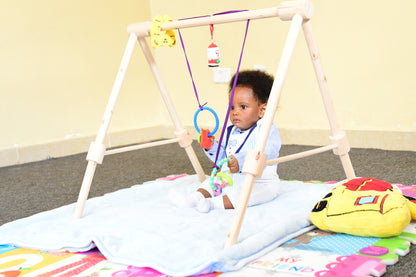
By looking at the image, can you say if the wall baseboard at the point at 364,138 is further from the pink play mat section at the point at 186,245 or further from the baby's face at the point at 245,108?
the baby's face at the point at 245,108

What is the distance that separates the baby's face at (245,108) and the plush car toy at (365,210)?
1.27 feet

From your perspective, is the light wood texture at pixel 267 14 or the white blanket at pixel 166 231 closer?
the white blanket at pixel 166 231

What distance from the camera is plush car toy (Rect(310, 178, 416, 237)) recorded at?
101cm

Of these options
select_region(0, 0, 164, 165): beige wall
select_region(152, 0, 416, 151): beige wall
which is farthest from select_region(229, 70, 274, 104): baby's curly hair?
select_region(0, 0, 164, 165): beige wall

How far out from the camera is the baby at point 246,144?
1.36 meters

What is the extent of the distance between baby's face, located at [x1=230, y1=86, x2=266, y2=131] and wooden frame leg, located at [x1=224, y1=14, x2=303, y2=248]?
38cm

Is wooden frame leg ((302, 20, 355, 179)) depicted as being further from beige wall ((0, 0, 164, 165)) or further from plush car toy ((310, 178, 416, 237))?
beige wall ((0, 0, 164, 165))

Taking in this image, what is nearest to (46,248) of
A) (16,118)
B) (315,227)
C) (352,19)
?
(315,227)

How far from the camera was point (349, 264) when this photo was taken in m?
0.91

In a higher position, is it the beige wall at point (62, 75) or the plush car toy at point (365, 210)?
the beige wall at point (62, 75)

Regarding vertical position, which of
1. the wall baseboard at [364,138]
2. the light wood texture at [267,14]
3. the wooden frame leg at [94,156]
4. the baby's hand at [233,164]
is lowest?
the wall baseboard at [364,138]

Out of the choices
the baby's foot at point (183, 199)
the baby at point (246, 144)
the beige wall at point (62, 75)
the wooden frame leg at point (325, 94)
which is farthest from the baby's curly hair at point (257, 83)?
the beige wall at point (62, 75)

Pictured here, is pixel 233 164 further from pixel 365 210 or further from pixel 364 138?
pixel 364 138

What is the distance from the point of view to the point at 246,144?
1443mm
